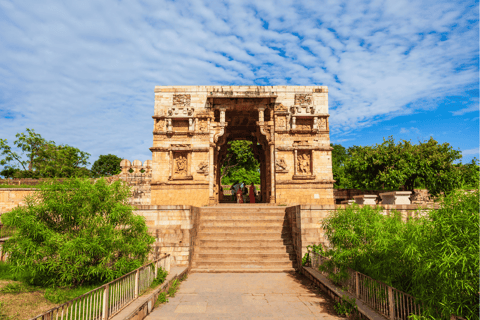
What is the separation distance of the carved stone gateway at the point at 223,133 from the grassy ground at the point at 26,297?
32.6ft

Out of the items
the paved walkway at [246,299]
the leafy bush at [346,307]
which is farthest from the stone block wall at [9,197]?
the leafy bush at [346,307]

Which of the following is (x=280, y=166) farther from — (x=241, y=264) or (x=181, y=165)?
(x=241, y=264)

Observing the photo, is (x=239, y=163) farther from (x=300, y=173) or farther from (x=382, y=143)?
(x=300, y=173)

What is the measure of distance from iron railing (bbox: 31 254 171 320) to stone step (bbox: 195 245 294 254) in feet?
13.5

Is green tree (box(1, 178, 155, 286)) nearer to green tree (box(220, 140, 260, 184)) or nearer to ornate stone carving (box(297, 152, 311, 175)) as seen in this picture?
ornate stone carving (box(297, 152, 311, 175))

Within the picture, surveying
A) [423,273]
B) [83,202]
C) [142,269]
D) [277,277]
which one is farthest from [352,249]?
[83,202]

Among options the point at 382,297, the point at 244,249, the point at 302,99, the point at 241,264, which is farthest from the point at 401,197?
the point at 382,297

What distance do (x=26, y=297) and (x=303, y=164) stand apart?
14.0m

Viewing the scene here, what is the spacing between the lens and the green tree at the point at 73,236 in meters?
6.15

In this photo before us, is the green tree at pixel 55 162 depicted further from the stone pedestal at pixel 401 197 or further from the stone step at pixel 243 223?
the stone pedestal at pixel 401 197

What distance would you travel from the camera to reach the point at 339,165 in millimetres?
53469

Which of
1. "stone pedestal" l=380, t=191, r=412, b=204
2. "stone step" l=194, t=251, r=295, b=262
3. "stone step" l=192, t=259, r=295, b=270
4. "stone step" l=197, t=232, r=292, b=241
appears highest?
"stone pedestal" l=380, t=191, r=412, b=204

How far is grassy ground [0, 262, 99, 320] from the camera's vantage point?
16.5ft

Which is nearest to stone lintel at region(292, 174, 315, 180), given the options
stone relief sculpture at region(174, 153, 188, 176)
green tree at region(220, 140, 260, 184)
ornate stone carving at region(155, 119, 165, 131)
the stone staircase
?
the stone staircase
